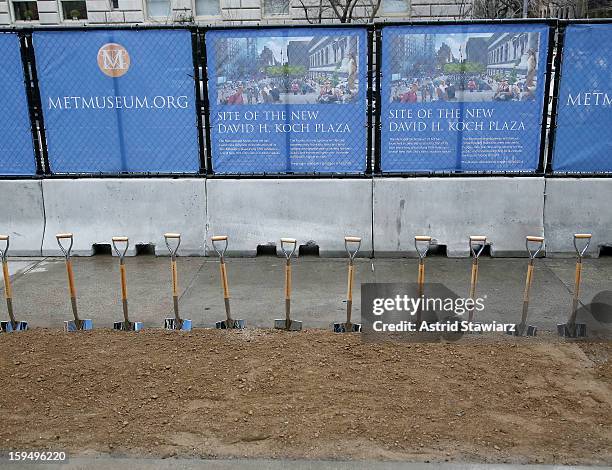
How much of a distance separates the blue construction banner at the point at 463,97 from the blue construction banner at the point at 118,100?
279 cm

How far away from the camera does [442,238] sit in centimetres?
838

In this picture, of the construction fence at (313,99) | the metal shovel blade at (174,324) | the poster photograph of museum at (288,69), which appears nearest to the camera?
the metal shovel blade at (174,324)

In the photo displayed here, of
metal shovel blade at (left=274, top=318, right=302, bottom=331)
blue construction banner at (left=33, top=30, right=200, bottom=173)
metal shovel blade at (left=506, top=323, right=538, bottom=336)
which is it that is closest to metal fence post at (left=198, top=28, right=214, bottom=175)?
blue construction banner at (left=33, top=30, right=200, bottom=173)

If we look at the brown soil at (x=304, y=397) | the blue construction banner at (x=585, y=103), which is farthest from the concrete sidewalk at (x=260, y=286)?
the blue construction banner at (x=585, y=103)

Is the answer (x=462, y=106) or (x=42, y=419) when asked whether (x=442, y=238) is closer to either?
(x=462, y=106)

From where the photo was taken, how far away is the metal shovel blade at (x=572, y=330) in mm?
5863

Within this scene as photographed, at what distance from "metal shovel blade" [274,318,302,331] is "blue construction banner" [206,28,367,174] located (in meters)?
2.88

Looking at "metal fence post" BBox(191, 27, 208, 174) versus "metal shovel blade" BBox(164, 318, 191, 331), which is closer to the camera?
"metal shovel blade" BBox(164, 318, 191, 331)

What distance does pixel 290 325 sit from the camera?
6066 mm

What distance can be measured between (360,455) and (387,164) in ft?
16.1
